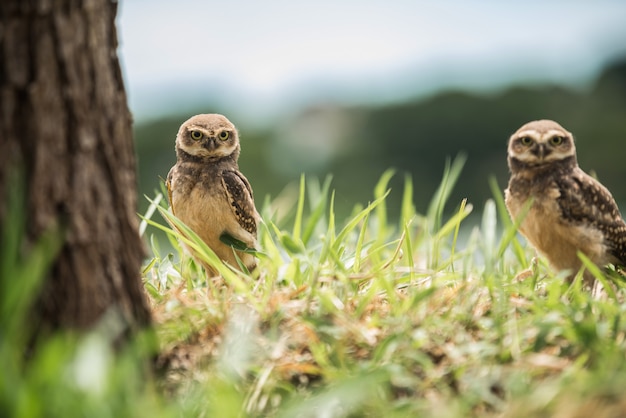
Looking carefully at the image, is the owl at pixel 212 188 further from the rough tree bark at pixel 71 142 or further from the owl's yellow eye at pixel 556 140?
the rough tree bark at pixel 71 142

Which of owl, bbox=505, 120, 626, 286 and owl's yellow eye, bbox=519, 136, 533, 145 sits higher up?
owl's yellow eye, bbox=519, 136, 533, 145

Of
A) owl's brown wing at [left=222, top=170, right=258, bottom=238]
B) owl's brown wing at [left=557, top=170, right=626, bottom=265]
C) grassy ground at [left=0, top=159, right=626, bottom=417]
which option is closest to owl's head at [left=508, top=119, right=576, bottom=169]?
owl's brown wing at [left=557, top=170, right=626, bottom=265]

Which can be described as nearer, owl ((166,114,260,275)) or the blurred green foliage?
owl ((166,114,260,275))

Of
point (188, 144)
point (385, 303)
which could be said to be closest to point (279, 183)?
point (188, 144)

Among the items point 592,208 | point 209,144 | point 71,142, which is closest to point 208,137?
point 209,144

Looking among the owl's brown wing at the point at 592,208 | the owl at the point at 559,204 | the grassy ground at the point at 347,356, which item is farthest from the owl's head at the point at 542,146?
the grassy ground at the point at 347,356

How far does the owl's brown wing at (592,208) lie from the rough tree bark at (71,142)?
8.85 ft

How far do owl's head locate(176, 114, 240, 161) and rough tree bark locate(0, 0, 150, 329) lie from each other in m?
2.10

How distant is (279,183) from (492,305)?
15.1m

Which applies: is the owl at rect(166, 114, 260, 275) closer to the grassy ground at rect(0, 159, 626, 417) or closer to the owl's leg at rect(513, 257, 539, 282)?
the grassy ground at rect(0, 159, 626, 417)

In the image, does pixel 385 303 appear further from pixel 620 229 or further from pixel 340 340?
pixel 620 229

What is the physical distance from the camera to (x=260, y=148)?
20.2m

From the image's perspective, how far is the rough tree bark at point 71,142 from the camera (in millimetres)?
2709

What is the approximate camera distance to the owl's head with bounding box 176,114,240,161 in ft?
16.6
